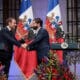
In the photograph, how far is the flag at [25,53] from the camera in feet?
34.3

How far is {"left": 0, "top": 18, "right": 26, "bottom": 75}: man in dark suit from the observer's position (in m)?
9.12

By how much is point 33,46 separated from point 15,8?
13.9ft

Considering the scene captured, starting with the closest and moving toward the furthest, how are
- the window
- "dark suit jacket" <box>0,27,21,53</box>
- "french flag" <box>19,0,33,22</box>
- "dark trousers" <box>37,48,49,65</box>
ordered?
"dark suit jacket" <box>0,27,21,53</box>, "dark trousers" <box>37,48,49,65</box>, "french flag" <box>19,0,33,22</box>, the window

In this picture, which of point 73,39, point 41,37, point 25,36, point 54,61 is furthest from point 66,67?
point 73,39

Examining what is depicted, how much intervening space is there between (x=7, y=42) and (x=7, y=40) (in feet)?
0.26

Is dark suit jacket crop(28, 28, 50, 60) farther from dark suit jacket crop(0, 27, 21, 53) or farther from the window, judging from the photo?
the window

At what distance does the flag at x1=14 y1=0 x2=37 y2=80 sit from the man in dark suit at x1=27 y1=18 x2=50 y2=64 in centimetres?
62

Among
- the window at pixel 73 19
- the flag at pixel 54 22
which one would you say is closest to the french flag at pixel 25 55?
the flag at pixel 54 22

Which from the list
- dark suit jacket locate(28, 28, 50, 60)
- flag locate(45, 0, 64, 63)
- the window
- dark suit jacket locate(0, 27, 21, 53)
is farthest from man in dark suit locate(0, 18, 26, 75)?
the window

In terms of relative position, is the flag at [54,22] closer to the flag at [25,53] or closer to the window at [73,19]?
the flag at [25,53]

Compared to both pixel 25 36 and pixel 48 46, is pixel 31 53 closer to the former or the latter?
pixel 25 36

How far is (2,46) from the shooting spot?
920 centimetres

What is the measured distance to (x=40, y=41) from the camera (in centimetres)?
919

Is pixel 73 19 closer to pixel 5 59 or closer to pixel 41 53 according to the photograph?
pixel 41 53
